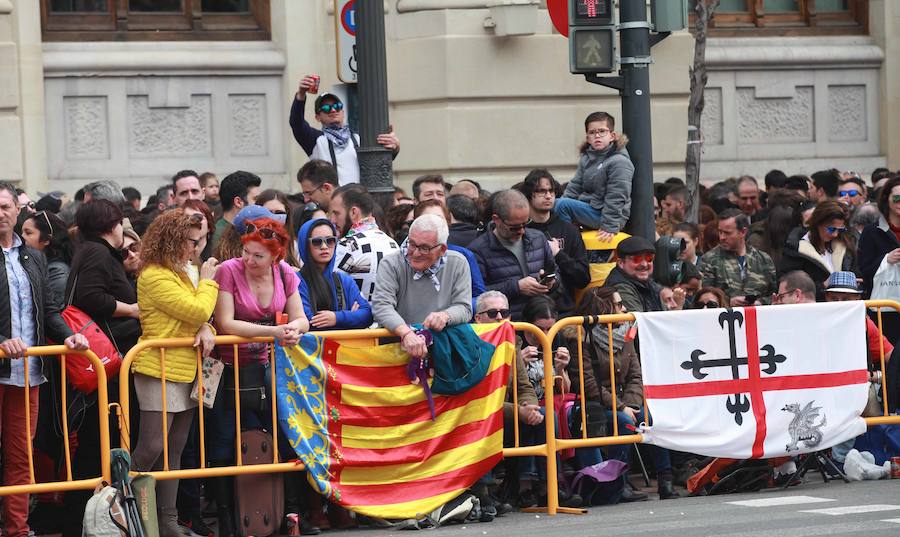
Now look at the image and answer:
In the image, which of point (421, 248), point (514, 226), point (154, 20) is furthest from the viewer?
point (154, 20)

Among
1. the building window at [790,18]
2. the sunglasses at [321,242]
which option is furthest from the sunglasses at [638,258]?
the building window at [790,18]

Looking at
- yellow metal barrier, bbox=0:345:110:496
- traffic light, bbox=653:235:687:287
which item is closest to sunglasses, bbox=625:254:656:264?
traffic light, bbox=653:235:687:287

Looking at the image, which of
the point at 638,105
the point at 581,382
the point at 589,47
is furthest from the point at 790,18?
the point at 581,382

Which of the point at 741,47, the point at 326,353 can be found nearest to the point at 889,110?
the point at 741,47

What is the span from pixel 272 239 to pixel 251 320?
0.49m

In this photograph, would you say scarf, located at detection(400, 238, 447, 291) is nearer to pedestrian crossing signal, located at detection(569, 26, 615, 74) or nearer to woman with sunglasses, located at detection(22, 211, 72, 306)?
woman with sunglasses, located at detection(22, 211, 72, 306)

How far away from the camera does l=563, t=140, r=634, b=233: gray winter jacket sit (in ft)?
40.3

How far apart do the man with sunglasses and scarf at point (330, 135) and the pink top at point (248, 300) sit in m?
3.85

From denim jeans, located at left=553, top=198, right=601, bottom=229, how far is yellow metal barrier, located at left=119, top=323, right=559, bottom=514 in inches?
78.6

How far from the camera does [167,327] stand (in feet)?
31.5

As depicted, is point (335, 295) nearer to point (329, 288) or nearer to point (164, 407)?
point (329, 288)

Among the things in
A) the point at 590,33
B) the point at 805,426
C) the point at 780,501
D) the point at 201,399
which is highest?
the point at 590,33

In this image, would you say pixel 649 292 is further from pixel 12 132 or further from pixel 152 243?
pixel 12 132

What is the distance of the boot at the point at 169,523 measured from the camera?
9.62m
